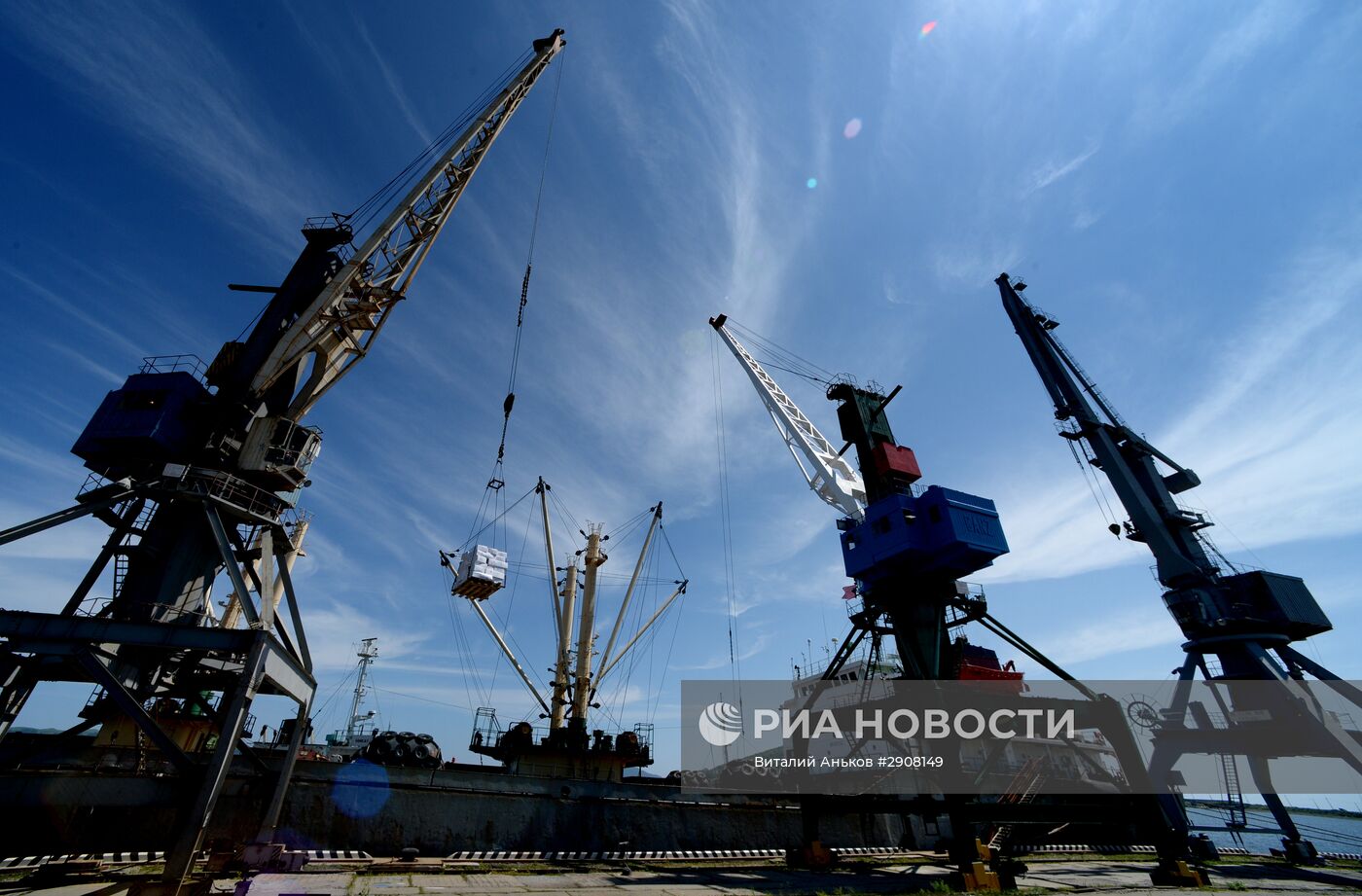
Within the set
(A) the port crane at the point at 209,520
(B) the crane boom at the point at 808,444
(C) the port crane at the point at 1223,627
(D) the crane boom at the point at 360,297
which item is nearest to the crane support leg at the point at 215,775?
(A) the port crane at the point at 209,520

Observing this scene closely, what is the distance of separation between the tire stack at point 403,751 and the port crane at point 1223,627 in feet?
142

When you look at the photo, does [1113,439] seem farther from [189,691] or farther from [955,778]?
[189,691]

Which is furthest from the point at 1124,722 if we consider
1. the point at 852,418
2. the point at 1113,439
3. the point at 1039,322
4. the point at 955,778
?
the point at 1039,322

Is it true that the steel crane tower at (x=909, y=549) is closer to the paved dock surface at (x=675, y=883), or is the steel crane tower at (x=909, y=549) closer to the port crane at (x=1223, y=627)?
the paved dock surface at (x=675, y=883)

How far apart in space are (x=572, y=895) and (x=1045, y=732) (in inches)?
735

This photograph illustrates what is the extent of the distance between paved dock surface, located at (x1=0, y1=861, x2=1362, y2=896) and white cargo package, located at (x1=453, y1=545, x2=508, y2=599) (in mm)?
15406

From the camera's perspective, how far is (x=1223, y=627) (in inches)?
1491

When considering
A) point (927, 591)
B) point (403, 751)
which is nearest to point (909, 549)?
point (927, 591)

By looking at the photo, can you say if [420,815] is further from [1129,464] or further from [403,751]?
[1129,464]

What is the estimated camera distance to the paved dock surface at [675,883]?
41.7 feet

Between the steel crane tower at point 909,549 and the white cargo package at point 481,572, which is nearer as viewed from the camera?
the steel crane tower at point 909,549

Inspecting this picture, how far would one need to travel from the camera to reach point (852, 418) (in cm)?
3481

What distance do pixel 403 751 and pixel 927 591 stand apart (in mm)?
28946

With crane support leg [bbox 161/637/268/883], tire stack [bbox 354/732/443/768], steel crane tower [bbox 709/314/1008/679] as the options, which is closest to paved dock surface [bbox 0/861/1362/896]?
crane support leg [bbox 161/637/268/883]
